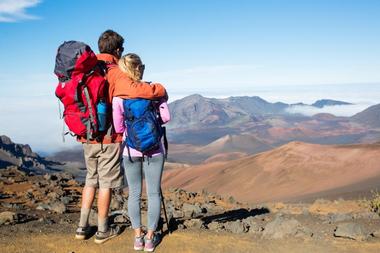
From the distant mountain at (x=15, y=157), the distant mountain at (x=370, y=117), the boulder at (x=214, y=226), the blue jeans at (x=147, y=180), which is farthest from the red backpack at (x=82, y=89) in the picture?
the distant mountain at (x=370, y=117)

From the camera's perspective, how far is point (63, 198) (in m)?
10.8

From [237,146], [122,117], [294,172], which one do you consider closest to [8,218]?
[122,117]

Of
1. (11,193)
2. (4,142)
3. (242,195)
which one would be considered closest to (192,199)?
(11,193)

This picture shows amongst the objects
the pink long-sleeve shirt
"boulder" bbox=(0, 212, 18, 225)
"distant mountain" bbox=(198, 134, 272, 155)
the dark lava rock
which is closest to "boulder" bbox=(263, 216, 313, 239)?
the dark lava rock

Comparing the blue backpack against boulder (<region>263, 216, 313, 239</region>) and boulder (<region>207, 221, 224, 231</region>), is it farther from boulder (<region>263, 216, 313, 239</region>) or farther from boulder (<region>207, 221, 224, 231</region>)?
boulder (<region>207, 221, 224, 231</region>)

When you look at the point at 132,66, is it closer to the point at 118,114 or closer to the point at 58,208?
the point at 118,114

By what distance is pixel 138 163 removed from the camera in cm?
442

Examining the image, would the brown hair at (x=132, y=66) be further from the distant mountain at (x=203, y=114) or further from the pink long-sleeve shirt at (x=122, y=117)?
the distant mountain at (x=203, y=114)

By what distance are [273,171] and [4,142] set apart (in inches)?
1384

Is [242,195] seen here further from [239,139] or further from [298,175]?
[239,139]

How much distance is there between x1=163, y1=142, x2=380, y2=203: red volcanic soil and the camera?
18203 millimetres

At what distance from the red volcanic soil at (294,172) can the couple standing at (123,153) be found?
12.4 metres

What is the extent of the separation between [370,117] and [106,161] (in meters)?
141

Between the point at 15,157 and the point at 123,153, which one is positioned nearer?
the point at 123,153
